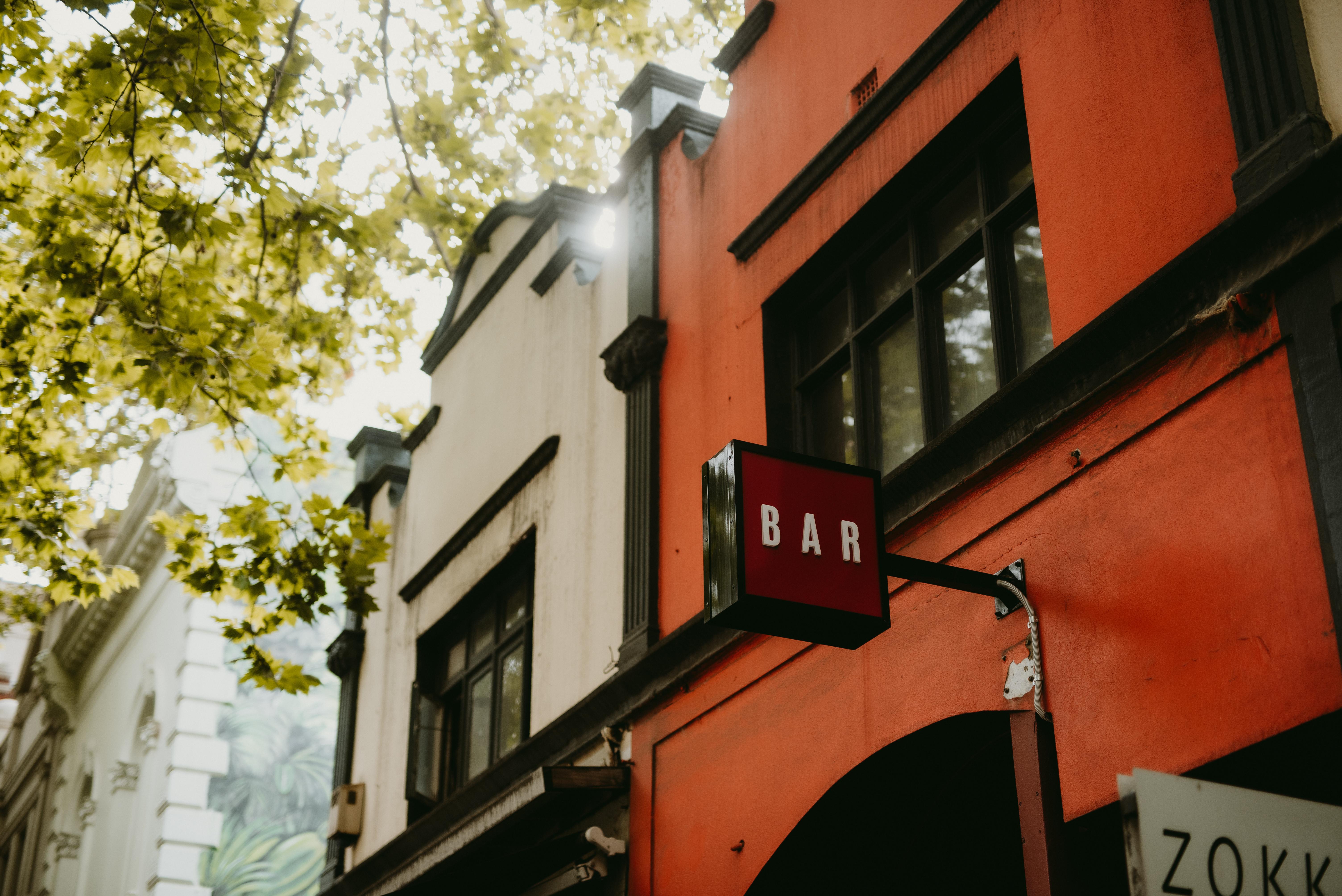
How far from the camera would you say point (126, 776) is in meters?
20.8

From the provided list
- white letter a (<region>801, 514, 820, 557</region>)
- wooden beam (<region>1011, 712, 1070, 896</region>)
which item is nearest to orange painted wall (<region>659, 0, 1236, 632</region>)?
white letter a (<region>801, 514, 820, 557</region>)

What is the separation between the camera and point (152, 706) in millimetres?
20906

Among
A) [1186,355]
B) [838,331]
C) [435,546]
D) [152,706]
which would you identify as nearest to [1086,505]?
[1186,355]

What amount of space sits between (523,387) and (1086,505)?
273 inches

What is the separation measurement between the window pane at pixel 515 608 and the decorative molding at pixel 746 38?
4358 mm

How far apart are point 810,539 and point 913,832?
2328 millimetres

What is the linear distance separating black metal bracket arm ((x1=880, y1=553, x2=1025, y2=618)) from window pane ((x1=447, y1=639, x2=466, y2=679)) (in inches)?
276

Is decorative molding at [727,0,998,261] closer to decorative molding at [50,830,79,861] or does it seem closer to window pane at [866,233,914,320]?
window pane at [866,233,914,320]

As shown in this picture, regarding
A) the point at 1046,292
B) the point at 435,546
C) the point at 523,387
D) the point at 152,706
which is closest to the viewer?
the point at 1046,292

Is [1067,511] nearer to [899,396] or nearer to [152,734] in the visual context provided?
[899,396]

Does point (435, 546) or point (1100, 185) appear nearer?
point (1100, 185)

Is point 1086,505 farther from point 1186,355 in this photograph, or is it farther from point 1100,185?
point 1100,185

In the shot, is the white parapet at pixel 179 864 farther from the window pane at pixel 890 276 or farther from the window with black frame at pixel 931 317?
the window pane at pixel 890 276

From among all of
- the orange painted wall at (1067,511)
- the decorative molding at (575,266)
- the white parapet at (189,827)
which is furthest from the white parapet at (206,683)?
the orange painted wall at (1067,511)
